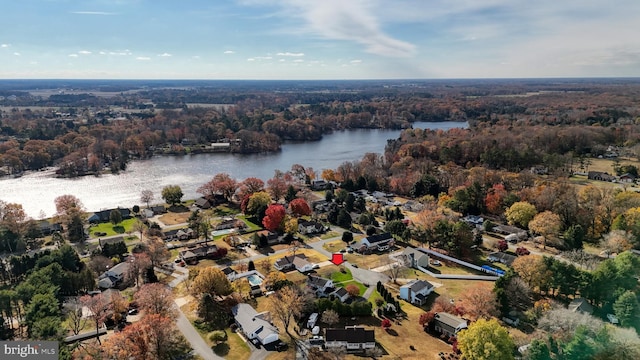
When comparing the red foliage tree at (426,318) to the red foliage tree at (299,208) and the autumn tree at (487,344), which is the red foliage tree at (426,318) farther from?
the red foliage tree at (299,208)

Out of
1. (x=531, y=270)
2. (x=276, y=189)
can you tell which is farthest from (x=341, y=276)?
(x=276, y=189)

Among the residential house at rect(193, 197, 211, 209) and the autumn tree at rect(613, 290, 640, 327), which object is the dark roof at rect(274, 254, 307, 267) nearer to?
the residential house at rect(193, 197, 211, 209)

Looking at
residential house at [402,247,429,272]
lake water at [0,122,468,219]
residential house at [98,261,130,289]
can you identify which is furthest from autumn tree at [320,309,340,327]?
lake water at [0,122,468,219]

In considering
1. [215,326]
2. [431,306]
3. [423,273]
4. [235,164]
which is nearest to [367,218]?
[423,273]

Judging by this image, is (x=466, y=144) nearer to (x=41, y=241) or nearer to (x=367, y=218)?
(x=367, y=218)

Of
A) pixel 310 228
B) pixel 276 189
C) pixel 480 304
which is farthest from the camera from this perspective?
pixel 276 189

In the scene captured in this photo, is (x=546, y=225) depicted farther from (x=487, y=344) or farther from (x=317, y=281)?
(x=317, y=281)
